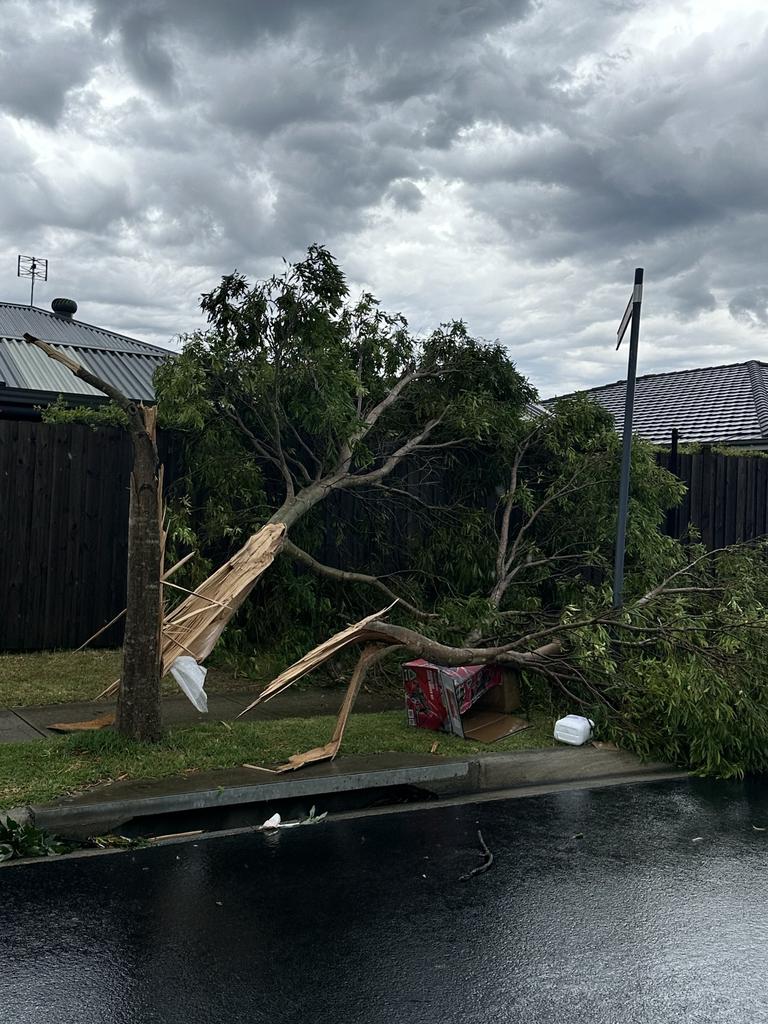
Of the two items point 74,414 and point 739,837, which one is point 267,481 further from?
point 739,837

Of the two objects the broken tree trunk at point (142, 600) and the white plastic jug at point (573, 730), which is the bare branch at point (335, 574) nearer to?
the white plastic jug at point (573, 730)

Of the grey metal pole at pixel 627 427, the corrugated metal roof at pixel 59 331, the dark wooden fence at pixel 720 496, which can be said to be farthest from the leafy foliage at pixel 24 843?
the corrugated metal roof at pixel 59 331

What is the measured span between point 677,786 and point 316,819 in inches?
111

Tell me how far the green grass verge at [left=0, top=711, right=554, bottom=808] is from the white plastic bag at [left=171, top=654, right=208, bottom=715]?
32 cm

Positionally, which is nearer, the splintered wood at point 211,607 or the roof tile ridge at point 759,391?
the splintered wood at point 211,607

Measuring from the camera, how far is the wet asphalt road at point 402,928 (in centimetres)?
382

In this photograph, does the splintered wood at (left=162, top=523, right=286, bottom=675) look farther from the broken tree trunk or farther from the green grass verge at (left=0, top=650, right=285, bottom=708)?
the green grass verge at (left=0, top=650, right=285, bottom=708)

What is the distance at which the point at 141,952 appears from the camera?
13.7 feet

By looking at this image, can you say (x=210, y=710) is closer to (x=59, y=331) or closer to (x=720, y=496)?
(x=720, y=496)

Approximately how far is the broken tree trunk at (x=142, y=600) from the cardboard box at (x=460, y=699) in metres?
2.19

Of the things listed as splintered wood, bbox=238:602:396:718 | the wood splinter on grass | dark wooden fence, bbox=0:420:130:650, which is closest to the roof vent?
dark wooden fence, bbox=0:420:130:650

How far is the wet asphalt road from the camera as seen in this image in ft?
12.5

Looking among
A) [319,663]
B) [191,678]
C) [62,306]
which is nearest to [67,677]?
[191,678]

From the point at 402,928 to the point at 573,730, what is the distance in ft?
11.7
